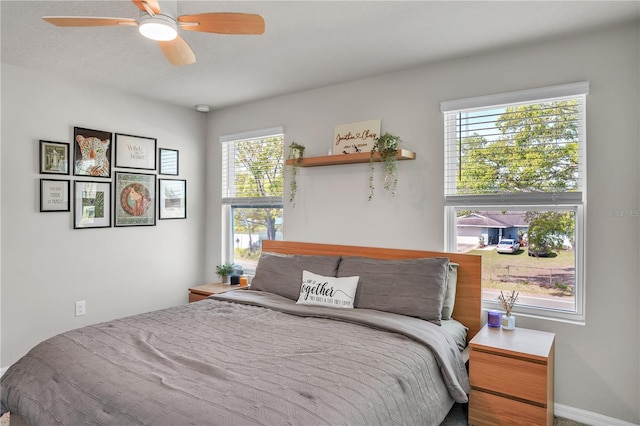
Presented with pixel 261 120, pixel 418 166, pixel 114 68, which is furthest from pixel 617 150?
pixel 114 68

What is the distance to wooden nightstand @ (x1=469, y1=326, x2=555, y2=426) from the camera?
2088mm

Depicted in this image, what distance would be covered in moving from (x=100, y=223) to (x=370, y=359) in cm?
290

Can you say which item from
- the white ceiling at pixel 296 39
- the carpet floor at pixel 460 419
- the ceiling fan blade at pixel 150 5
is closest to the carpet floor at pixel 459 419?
the carpet floor at pixel 460 419

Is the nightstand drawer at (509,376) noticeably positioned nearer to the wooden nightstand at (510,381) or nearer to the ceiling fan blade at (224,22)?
the wooden nightstand at (510,381)

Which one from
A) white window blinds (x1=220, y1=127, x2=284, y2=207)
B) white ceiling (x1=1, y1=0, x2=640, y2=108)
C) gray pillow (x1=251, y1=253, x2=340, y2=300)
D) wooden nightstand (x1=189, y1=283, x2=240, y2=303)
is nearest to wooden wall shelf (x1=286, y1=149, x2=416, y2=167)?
white window blinds (x1=220, y1=127, x2=284, y2=207)

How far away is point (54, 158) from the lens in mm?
3281

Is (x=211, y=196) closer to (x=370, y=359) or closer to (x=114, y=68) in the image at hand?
(x=114, y=68)

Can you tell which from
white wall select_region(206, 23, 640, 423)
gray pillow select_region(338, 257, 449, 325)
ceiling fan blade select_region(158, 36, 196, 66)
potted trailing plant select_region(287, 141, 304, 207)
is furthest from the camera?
potted trailing plant select_region(287, 141, 304, 207)

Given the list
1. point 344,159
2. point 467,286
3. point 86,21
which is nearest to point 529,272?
point 467,286

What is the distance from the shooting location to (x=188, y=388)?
152 centimetres

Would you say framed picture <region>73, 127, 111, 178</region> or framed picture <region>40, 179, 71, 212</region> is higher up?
framed picture <region>73, 127, 111, 178</region>

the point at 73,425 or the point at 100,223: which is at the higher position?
the point at 100,223

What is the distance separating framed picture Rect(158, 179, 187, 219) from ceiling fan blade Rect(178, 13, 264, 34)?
2507 mm

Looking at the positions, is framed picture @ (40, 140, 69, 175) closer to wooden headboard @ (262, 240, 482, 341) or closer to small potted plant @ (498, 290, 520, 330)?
wooden headboard @ (262, 240, 482, 341)
